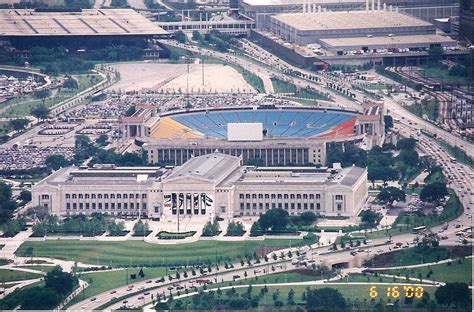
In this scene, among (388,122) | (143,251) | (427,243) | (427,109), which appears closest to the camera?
(427,243)

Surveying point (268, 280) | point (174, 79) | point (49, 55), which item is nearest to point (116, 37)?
point (49, 55)

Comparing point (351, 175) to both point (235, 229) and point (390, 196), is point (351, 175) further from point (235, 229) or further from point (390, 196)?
point (235, 229)

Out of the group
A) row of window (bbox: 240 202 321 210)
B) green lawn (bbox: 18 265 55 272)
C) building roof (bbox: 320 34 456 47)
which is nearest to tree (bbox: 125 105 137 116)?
row of window (bbox: 240 202 321 210)

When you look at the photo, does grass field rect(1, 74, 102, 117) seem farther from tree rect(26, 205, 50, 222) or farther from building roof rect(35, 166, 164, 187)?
tree rect(26, 205, 50, 222)

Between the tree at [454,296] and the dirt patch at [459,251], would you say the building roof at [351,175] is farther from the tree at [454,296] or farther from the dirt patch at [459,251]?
the tree at [454,296]

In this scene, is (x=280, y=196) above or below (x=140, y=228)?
above

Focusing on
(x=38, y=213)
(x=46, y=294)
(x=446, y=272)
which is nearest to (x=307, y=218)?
(x=38, y=213)
